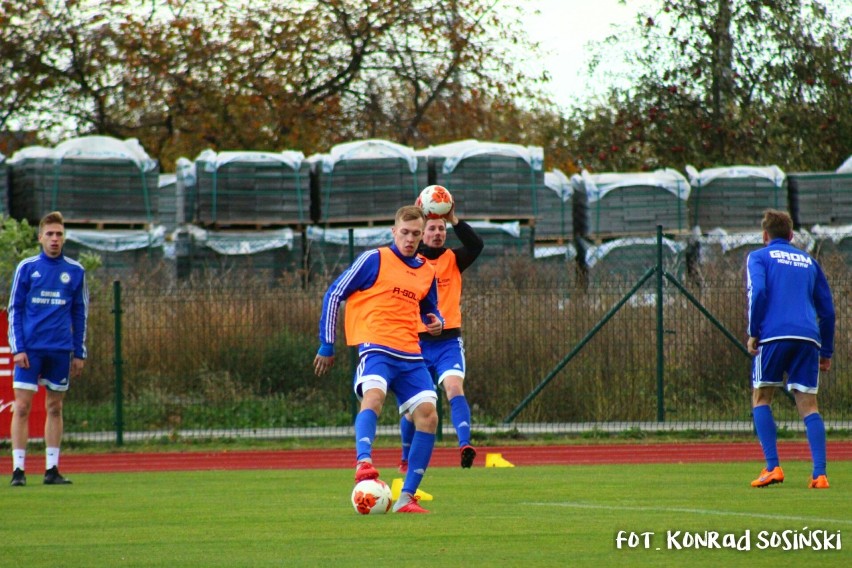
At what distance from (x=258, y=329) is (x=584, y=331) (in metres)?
4.46

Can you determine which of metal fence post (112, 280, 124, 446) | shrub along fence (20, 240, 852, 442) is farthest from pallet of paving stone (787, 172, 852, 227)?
metal fence post (112, 280, 124, 446)

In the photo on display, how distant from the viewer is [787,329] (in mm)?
9977

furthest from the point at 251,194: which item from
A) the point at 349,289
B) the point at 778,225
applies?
the point at 349,289

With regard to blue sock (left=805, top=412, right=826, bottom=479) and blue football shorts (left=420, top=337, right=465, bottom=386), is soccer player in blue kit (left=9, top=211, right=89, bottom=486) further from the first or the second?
blue sock (left=805, top=412, right=826, bottom=479)

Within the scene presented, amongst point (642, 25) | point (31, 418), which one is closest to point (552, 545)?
point (31, 418)

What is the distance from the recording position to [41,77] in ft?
113

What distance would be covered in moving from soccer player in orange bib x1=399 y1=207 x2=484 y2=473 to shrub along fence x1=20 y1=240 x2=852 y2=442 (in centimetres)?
624

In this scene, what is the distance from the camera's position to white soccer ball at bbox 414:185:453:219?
34.9ft

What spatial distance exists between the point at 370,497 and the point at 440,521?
513 millimetres

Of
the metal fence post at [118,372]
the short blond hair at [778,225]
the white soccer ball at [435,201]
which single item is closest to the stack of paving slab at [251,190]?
the metal fence post at [118,372]

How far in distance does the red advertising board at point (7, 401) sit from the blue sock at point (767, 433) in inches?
366

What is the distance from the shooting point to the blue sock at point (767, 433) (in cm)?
1024

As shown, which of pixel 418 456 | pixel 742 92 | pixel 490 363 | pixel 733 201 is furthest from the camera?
pixel 742 92

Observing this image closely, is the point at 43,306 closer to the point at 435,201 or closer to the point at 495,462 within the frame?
the point at 435,201
